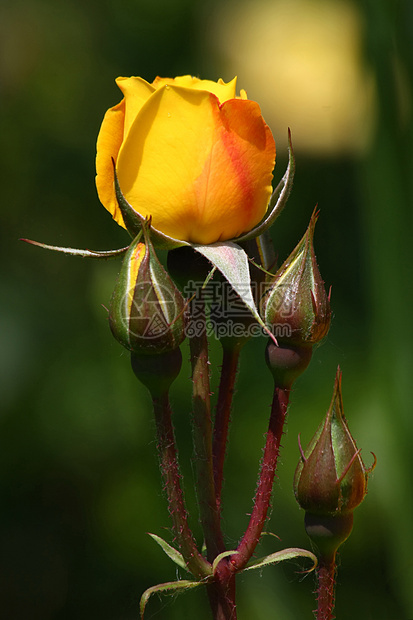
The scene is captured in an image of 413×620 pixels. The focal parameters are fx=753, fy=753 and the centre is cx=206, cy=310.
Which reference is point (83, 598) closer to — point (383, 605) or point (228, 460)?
point (228, 460)

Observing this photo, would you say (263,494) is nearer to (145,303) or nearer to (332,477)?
(332,477)

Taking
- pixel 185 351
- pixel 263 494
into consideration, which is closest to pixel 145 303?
pixel 263 494

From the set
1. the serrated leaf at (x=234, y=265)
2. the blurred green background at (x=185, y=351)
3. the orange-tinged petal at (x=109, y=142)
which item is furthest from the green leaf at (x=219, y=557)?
the blurred green background at (x=185, y=351)

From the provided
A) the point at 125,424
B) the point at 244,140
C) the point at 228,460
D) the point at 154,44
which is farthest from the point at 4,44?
the point at 244,140

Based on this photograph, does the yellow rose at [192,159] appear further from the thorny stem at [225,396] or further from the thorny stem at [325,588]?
the thorny stem at [325,588]

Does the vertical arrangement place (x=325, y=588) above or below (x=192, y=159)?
below

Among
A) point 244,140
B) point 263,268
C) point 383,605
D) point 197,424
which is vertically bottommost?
point 383,605

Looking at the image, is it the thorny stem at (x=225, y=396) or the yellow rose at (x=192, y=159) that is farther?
the thorny stem at (x=225, y=396)
